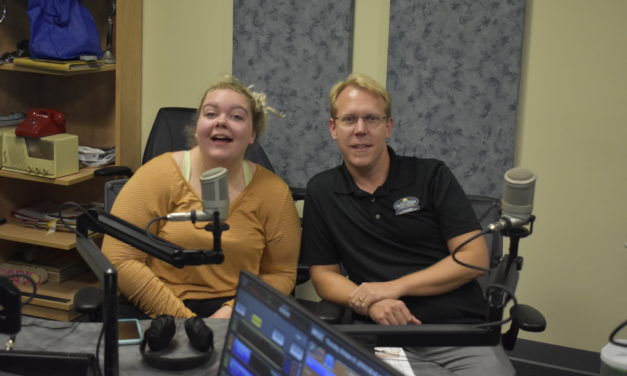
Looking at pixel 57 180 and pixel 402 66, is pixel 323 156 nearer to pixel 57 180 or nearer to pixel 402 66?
pixel 402 66

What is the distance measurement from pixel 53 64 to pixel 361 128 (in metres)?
1.64

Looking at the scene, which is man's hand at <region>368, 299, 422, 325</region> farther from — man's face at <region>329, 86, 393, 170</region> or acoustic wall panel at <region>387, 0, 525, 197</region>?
acoustic wall panel at <region>387, 0, 525, 197</region>

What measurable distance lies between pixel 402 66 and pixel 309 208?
108cm

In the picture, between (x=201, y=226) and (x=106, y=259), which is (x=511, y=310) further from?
(x=201, y=226)

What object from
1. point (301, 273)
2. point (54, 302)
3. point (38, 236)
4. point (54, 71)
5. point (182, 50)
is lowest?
point (54, 302)

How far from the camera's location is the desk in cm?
→ 154

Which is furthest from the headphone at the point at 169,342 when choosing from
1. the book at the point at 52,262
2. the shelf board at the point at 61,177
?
A: the book at the point at 52,262

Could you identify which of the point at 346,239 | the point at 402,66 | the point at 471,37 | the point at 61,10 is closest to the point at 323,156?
the point at 402,66

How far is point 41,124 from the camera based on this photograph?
3.37 metres

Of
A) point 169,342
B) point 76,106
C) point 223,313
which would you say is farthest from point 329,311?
point 76,106

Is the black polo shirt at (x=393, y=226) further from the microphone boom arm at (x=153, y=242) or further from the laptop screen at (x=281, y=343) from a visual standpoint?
the laptop screen at (x=281, y=343)

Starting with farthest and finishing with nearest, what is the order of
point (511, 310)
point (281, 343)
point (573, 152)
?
point (573, 152) < point (511, 310) < point (281, 343)

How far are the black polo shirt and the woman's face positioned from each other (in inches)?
12.1

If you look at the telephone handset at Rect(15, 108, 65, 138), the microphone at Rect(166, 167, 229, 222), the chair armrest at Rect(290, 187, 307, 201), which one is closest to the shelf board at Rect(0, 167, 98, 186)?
the telephone handset at Rect(15, 108, 65, 138)
